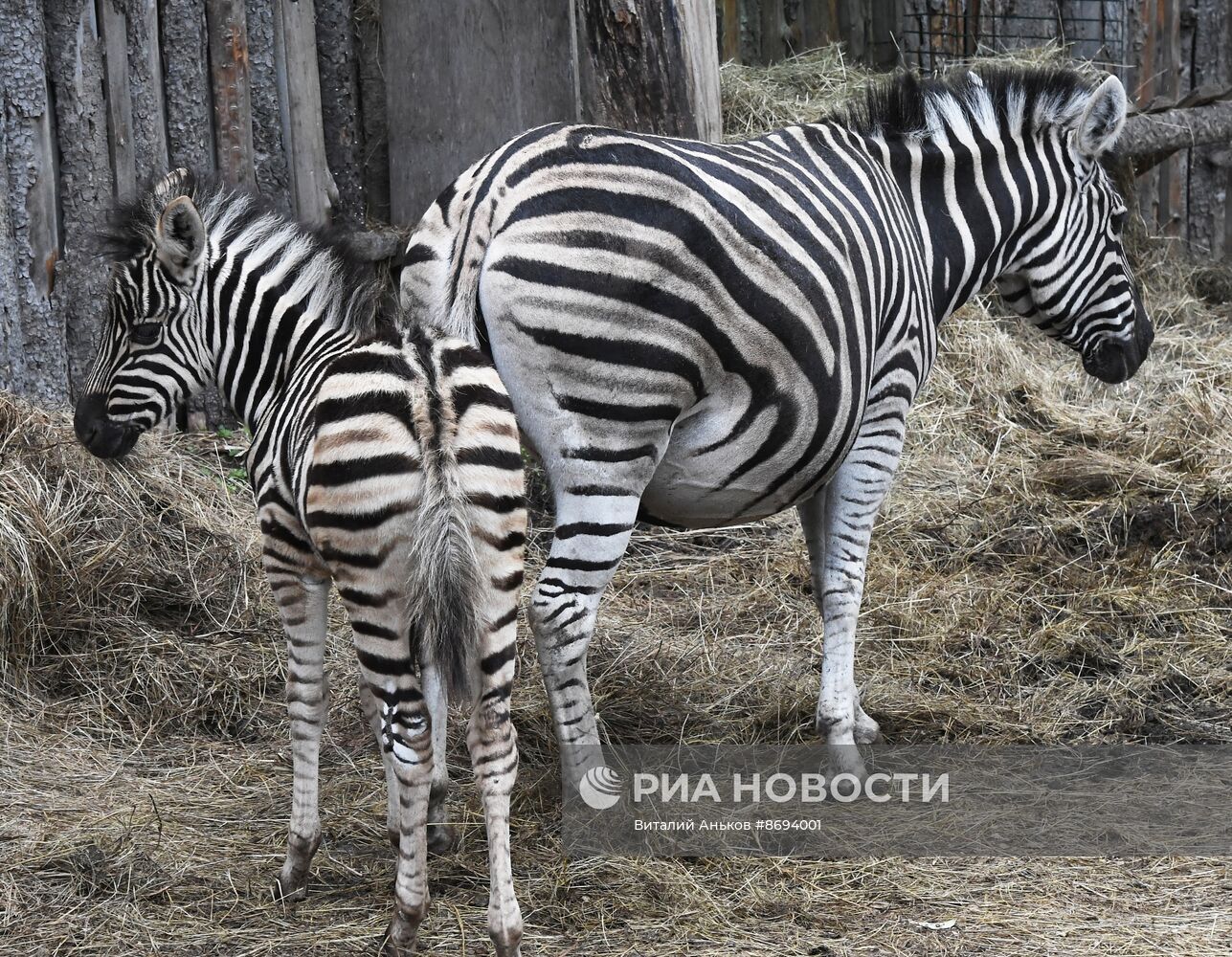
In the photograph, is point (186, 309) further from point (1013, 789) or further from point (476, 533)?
point (1013, 789)

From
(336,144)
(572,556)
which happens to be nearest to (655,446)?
(572,556)

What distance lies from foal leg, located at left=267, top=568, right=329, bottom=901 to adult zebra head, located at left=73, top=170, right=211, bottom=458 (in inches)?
34.1

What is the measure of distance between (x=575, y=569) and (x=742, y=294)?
1.00 meters

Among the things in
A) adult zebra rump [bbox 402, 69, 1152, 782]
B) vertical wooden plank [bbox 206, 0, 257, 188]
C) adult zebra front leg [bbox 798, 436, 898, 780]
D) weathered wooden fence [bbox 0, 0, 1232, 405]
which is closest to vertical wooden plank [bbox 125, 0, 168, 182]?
weathered wooden fence [bbox 0, 0, 1232, 405]

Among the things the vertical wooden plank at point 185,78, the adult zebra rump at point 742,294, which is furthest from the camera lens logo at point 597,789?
the vertical wooden plank at point 185,78

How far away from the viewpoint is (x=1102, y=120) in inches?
200

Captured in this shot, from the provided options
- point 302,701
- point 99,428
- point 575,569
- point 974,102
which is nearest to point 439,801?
point 302,701

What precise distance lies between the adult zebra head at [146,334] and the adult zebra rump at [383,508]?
2 centimetres

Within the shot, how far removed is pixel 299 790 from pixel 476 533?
1113 millimetres

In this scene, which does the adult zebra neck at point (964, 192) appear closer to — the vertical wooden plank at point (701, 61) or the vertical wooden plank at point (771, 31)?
the vertical wooden plank at point (701, 61)

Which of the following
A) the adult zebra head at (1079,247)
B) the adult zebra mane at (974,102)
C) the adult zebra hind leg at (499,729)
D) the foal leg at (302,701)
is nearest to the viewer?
the adult zebra hind leg at (499,729)

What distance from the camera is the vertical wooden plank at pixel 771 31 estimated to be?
1052 centimetres

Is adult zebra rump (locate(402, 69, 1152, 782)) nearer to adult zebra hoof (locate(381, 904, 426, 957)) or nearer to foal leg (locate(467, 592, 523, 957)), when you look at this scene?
foal leg (locate(467, 592, 523, 957))

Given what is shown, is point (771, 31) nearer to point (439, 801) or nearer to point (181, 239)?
point (181, 239)
